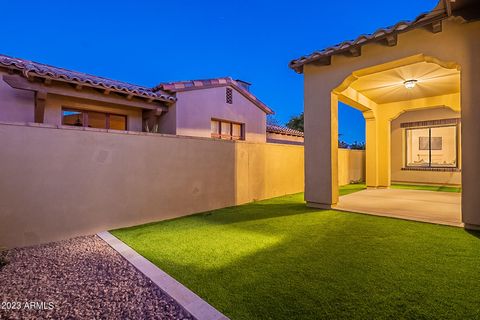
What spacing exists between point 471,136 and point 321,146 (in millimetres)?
3102

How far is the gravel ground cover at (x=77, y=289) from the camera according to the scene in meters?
2.53

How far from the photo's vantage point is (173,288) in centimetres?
289

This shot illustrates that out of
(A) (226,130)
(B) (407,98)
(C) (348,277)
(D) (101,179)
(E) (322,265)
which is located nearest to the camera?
(C) (348,277)

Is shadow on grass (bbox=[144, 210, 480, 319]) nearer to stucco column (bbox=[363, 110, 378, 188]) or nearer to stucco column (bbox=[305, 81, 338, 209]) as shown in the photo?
stucco column (bbox=[305, 81, 338, 209])

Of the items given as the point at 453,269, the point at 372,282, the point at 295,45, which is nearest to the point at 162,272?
the point at 372,282

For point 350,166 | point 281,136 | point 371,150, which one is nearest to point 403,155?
point 350,166

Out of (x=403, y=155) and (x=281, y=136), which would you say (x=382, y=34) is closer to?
(x=403, y=155)

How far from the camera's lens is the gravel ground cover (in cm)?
253

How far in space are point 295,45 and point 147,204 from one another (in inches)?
4893

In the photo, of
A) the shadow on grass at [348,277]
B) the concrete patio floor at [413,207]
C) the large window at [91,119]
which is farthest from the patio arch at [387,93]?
the large window at [91,119]

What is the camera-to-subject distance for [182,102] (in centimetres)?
1030

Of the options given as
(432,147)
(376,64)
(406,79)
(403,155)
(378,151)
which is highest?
(406,79)

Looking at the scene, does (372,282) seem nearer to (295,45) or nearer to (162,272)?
(162,272)

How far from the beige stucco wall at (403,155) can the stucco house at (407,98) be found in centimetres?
4
